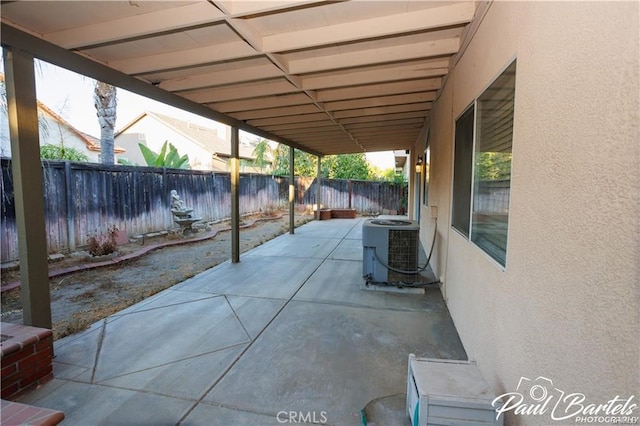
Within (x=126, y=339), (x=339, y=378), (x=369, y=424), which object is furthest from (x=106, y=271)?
(x=369, y=424)

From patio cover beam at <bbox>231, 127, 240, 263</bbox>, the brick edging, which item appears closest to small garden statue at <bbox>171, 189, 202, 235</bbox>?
the brick edging

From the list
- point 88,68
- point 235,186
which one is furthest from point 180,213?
point 88,68

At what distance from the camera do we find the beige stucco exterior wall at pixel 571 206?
989 mm

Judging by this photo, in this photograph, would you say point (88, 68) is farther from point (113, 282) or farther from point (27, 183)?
point (113, 282)

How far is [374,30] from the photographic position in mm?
2791

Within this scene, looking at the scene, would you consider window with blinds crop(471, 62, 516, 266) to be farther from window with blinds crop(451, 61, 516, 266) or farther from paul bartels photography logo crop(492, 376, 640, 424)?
paul bartels photography logo crop(492, 376, 640, 424)

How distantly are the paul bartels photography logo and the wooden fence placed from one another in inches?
290

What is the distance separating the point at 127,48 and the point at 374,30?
2.44 meters

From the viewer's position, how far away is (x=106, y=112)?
376 inches

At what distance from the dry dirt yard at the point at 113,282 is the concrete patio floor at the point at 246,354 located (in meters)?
0.36

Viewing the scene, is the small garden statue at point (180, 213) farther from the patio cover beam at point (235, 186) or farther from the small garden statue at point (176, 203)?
the patio cover beam at point (235, 186)

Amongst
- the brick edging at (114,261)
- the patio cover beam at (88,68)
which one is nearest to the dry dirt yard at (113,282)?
the brick edging at (114,261)

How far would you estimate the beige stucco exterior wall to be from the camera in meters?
0.99

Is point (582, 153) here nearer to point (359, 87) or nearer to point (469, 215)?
point (469, 215)
